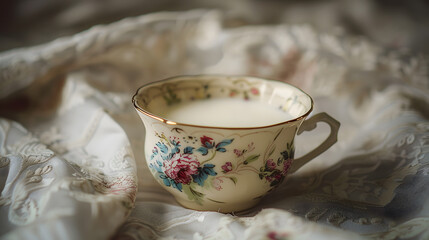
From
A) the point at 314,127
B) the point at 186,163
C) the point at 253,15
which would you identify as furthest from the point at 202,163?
the point at 253,15

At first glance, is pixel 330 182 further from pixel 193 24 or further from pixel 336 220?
pixel 193 24

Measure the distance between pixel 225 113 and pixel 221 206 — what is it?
5.2 inches

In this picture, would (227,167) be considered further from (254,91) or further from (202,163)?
(254,91)

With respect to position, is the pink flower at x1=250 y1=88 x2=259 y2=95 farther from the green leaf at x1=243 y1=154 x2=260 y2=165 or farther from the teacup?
the green leaf at x1=243 y1=154 x2=260 y2=165

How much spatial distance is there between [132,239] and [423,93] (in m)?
0.61

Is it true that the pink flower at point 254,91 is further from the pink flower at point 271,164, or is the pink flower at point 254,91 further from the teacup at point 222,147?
the pink flower at point 271,164

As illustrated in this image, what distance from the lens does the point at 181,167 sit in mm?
462

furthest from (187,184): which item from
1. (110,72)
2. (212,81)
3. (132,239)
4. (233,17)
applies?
(233,17)

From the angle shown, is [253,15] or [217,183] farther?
[253,15]

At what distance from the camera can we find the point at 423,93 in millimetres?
753

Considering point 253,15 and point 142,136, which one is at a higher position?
point 253,15

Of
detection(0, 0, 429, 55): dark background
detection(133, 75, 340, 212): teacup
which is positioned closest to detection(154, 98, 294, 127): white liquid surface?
detection(133, 75, 340, 212): teacup

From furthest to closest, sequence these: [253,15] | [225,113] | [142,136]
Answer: [253,15] < [142,136] < [225,113]

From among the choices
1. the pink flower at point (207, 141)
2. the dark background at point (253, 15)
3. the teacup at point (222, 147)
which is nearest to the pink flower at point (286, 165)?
the teacup at point (222, 147)
